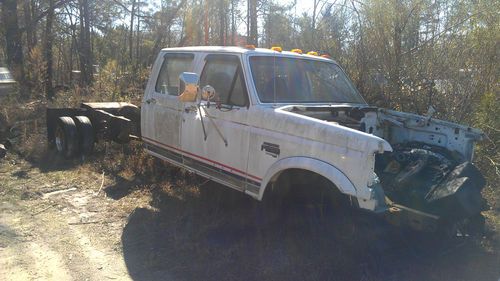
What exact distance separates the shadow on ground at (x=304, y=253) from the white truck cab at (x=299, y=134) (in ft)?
1.41

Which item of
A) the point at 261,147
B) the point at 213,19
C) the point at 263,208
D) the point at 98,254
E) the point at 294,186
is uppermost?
the point at 213,19

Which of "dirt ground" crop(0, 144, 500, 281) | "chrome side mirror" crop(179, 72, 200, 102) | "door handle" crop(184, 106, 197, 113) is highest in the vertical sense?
"chrome side mirror" crop(179, 72, 200, 102)

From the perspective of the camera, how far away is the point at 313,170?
159 inches

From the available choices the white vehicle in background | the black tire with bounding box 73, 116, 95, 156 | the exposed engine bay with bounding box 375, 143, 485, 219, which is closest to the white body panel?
the exposed engine bay with bounding box 375, 143, 485, 219

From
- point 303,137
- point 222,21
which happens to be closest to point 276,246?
point 303,137

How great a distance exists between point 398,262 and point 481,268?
75 centimetres

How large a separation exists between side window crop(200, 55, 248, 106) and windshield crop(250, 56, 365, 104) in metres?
0.18

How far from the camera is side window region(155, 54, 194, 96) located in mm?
5966

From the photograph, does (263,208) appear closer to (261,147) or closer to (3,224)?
(261,147)

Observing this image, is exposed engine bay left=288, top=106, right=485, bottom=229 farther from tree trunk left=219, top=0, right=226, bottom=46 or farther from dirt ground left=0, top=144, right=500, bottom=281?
tree trunk left=219, top=0, right=226, bottom=46

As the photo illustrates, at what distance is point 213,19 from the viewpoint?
18.8 metres

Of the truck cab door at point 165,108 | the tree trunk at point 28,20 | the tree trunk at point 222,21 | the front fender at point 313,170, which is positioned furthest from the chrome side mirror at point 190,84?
the tree trunk at point 28,20

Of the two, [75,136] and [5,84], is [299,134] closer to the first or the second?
[75,136]

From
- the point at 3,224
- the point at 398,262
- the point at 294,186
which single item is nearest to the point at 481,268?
the point at 398,262
